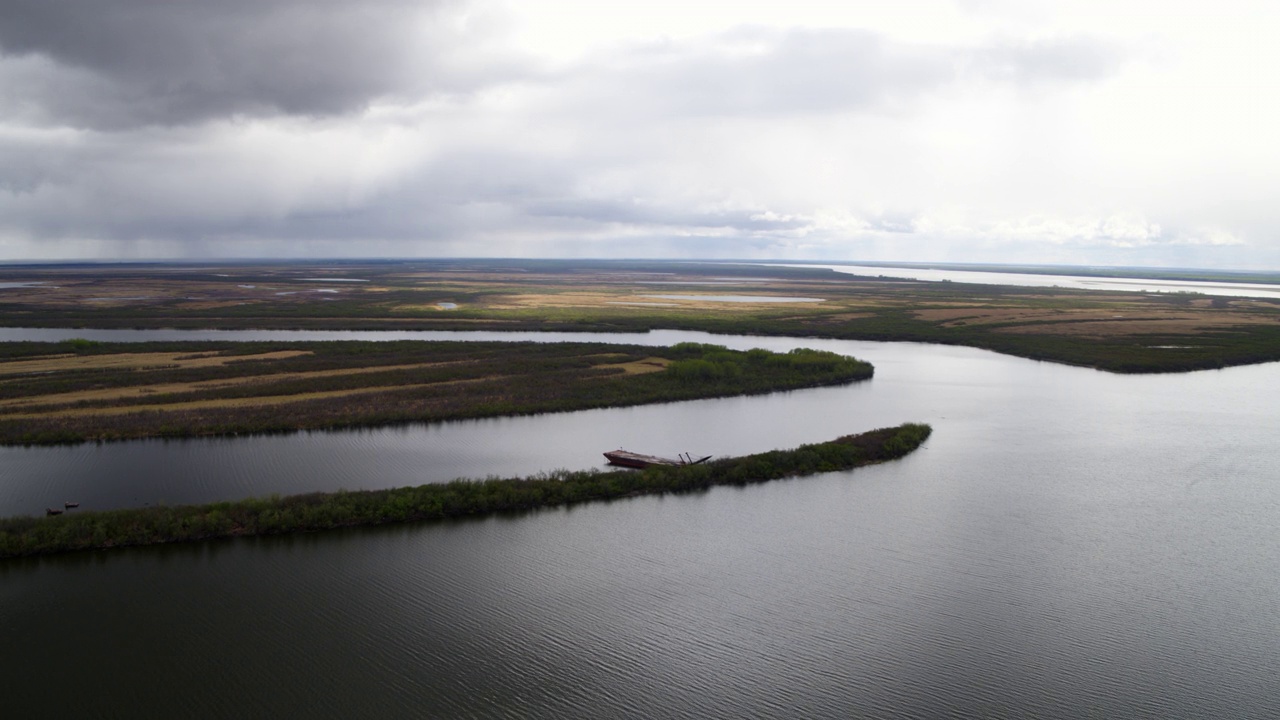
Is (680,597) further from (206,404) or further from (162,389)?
(162,389)

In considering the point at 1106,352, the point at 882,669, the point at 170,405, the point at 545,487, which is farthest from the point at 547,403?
the point at 1106,352

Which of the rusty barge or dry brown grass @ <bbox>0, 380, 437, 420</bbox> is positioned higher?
dry brown grass @ <bbox>0, 380, 437, 420</bbox>

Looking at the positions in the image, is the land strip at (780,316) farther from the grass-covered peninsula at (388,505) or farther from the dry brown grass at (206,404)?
the grass-covered peninsula at (388,505)

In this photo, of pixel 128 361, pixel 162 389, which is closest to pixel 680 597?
pixel 162 389

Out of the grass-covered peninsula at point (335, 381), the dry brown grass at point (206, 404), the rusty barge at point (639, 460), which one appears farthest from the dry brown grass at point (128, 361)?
the rusty barge at point (639, 460)

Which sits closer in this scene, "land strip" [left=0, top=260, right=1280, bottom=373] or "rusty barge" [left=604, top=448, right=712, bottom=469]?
"rusty barge" [left=604, top=448, right=712, bottom=469]

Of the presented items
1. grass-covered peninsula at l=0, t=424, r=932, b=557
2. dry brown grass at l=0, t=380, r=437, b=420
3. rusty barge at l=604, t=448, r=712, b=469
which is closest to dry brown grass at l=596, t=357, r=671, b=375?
dry brown grass at l=0, t=380, r=437, b=420

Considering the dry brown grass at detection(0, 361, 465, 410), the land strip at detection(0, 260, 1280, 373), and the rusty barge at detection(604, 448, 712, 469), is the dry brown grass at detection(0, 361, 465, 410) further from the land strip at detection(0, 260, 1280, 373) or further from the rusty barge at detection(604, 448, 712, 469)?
the land strip at detection(0, 260, 1280, 373)
